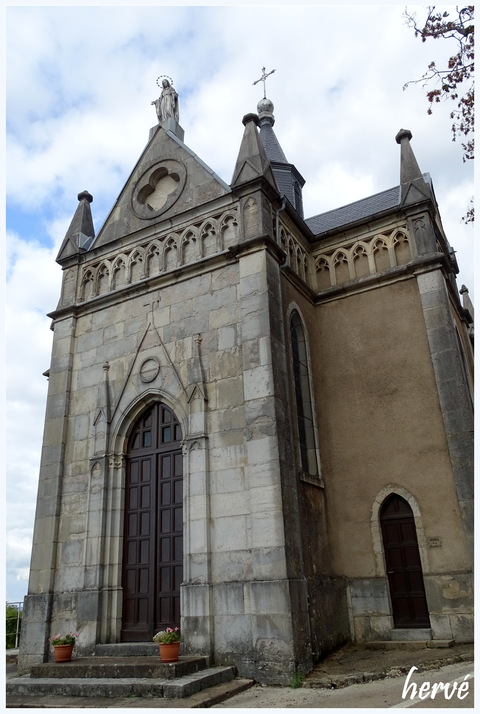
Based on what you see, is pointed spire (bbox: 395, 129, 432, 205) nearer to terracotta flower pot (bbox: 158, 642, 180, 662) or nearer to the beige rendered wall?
the beige rendered wall

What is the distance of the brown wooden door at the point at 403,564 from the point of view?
11336 millimetres

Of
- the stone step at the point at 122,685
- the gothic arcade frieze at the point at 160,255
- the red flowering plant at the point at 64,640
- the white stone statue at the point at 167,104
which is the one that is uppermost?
→ the white stone statue at the point at 167,104

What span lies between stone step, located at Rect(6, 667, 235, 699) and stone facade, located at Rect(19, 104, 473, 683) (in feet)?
2.78

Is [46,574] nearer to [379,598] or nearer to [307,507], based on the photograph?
[307,507]

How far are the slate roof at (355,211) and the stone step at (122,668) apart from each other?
35.8 ft

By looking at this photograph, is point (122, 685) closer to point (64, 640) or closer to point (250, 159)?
point (64, 640)

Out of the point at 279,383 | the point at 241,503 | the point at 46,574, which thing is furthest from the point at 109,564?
the point at 279,383

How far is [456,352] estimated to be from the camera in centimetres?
1227

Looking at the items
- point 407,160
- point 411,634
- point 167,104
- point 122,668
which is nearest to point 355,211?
point 407,160

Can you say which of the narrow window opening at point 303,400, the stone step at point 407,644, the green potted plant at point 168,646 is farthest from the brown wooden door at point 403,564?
the green potted plant at point 168,646

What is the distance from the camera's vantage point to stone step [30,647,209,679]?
29.3 feet

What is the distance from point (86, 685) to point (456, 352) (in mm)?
9237

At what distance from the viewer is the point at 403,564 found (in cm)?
1166

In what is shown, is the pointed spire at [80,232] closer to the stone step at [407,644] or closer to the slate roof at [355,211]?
the slate roof at [355,211]
